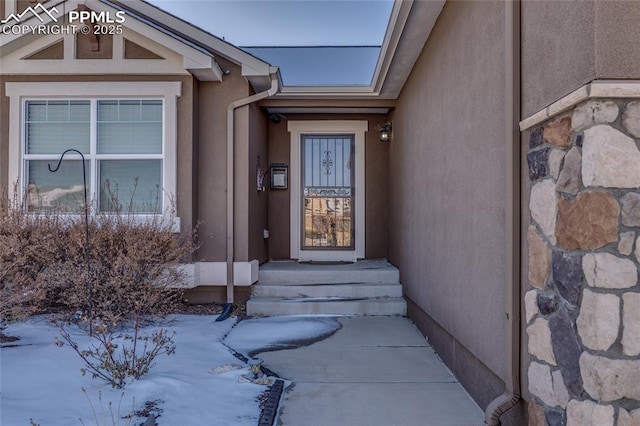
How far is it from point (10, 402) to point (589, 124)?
338 cm

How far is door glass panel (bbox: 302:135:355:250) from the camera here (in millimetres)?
7645

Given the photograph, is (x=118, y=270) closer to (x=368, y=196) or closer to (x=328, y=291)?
(x=328, y=291)

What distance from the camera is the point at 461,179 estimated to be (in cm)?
342

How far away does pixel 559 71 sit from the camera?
1999mm

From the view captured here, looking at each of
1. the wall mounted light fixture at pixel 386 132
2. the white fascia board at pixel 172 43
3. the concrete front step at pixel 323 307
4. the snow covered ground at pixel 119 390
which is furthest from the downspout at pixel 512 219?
the wall mounted light fixture at pixel 386 132

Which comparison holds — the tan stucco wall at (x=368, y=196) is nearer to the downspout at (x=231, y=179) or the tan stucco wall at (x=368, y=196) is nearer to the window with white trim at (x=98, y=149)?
the downspout at (x=231, y=179)

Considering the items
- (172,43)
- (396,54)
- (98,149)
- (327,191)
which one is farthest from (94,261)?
(327,191)

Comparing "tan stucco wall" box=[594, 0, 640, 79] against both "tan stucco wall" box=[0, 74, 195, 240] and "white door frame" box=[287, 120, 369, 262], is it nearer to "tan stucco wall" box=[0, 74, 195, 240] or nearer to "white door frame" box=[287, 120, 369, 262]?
"tan stucco wall" box=[0, 74, 195, 240]

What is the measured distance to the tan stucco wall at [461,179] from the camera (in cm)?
271

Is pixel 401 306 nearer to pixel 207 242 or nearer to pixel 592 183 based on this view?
pixel 207 242

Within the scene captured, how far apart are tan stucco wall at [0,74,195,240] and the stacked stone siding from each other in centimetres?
442

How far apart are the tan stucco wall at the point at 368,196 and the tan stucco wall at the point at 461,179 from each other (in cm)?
208

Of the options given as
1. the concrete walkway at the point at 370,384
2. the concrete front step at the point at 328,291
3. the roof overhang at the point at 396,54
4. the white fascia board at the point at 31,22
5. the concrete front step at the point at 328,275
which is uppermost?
the white fascia board at the point at 31,22

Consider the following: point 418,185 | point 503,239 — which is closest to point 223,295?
point 418,185
